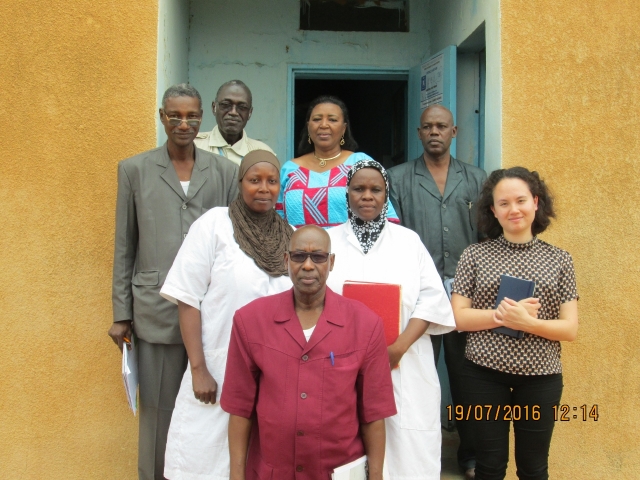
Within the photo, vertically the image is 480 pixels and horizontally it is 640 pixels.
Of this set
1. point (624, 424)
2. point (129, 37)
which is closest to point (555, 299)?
point (624, 424)

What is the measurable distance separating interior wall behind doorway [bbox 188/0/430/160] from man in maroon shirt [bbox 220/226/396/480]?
311 cm

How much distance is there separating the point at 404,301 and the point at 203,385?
97cm

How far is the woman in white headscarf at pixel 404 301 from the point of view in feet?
9.50

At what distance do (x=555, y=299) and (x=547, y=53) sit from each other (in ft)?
6.08

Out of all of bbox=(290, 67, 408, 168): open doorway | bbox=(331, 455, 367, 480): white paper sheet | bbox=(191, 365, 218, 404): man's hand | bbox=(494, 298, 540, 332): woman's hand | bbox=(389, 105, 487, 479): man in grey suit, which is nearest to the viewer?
bbox=(331, 455, 367, 480): white paper sheet

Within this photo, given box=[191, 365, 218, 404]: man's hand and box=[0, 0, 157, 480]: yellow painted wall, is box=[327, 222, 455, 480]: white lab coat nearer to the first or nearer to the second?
box=[191, 365, 218, 404]: man's hand

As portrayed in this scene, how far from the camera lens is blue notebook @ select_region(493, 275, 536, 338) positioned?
9.59 feet

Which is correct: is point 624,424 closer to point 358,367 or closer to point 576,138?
point 576,138

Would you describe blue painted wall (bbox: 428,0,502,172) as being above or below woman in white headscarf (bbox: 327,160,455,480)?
above

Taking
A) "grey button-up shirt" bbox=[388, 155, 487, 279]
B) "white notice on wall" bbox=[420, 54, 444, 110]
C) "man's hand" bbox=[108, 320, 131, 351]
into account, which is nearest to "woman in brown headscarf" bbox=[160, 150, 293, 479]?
"man's hand" bbox=[108, 320, 131, 351]

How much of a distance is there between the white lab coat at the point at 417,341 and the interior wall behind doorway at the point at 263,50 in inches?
103

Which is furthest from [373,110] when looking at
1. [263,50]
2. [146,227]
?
[146,227]

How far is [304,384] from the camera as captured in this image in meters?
2.35

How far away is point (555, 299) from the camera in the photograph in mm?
2994
